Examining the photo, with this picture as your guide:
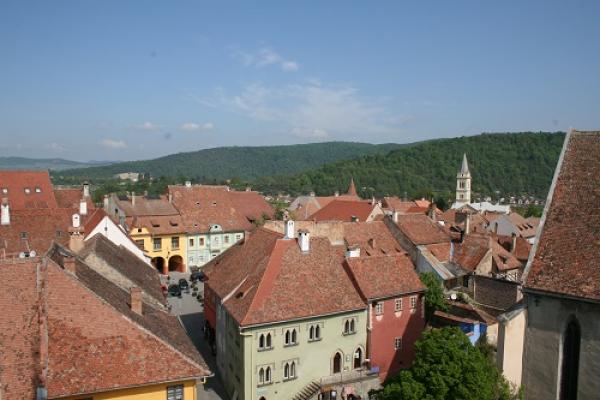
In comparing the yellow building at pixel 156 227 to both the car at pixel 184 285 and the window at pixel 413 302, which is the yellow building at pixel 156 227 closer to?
the car at pixel 184 285

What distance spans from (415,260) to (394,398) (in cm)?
2296

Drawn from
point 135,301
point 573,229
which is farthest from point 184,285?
point 573,229

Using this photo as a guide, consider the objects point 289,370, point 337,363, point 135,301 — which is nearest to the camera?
point 135,301

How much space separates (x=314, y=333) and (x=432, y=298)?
1068 centimetres

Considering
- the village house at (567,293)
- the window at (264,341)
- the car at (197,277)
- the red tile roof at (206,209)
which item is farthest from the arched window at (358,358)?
the red tile roof at (206,209)

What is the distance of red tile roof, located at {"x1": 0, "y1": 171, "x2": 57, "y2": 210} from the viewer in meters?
56.9

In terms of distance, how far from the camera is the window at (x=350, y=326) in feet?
106

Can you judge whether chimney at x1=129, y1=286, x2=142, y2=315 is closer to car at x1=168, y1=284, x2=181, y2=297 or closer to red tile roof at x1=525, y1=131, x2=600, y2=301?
red tile roof at x1=525, y1=131, x2=600, y2=301

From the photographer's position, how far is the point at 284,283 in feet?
102

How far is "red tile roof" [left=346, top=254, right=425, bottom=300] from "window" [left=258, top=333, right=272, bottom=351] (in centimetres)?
743

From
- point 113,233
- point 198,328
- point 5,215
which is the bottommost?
point 198,328

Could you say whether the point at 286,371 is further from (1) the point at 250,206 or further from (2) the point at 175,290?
(1) the point at 250,206

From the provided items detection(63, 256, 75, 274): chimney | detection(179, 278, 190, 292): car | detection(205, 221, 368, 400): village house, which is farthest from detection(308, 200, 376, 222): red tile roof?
detection(63, 256, 75, 274): chimney

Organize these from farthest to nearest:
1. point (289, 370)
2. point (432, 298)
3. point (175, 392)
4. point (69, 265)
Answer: point (432, 298) → point (289, 370) → point (69, 265) → point (175, 392)
